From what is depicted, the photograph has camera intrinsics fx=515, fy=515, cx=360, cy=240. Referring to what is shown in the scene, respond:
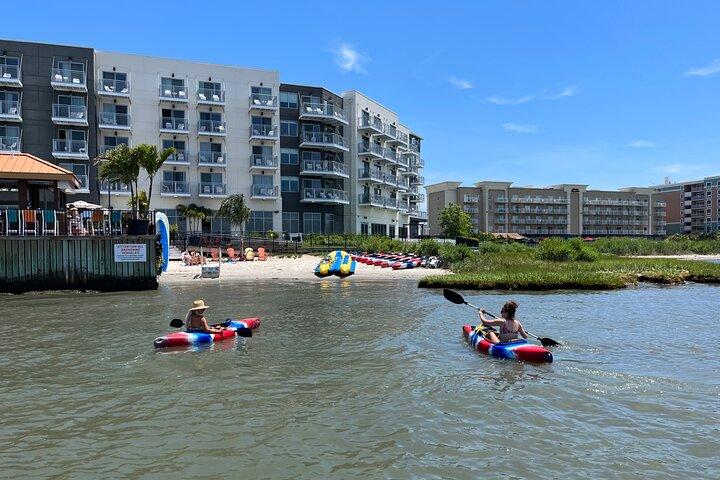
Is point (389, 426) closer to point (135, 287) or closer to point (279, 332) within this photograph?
point (279, 332)

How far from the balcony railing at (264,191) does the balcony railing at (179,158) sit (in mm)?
7369

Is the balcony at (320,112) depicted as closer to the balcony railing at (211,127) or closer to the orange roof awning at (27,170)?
the balcony railing at (211,127)

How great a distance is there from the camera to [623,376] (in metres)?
10.3

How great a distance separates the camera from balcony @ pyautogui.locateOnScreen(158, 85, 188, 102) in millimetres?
52875

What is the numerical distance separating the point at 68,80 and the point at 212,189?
54.5 ft

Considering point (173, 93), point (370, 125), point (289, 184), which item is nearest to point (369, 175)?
point (370, 125)

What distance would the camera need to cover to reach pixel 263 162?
56875 mm

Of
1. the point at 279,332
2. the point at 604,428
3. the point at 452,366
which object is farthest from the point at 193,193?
the point at 604,428

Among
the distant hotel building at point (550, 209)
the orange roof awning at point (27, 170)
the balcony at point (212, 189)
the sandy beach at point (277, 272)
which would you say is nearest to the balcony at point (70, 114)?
the balcony at point (212, 189)

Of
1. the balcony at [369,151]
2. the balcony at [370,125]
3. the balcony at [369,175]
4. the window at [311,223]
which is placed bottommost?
the window at [311,223]

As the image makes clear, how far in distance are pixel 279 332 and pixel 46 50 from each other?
159ft

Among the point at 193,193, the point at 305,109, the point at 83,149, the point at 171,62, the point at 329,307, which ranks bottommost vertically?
the point at 329,307

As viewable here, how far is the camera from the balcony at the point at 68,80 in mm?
48734

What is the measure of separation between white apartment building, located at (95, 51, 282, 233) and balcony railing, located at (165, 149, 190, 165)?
0.10 metres
